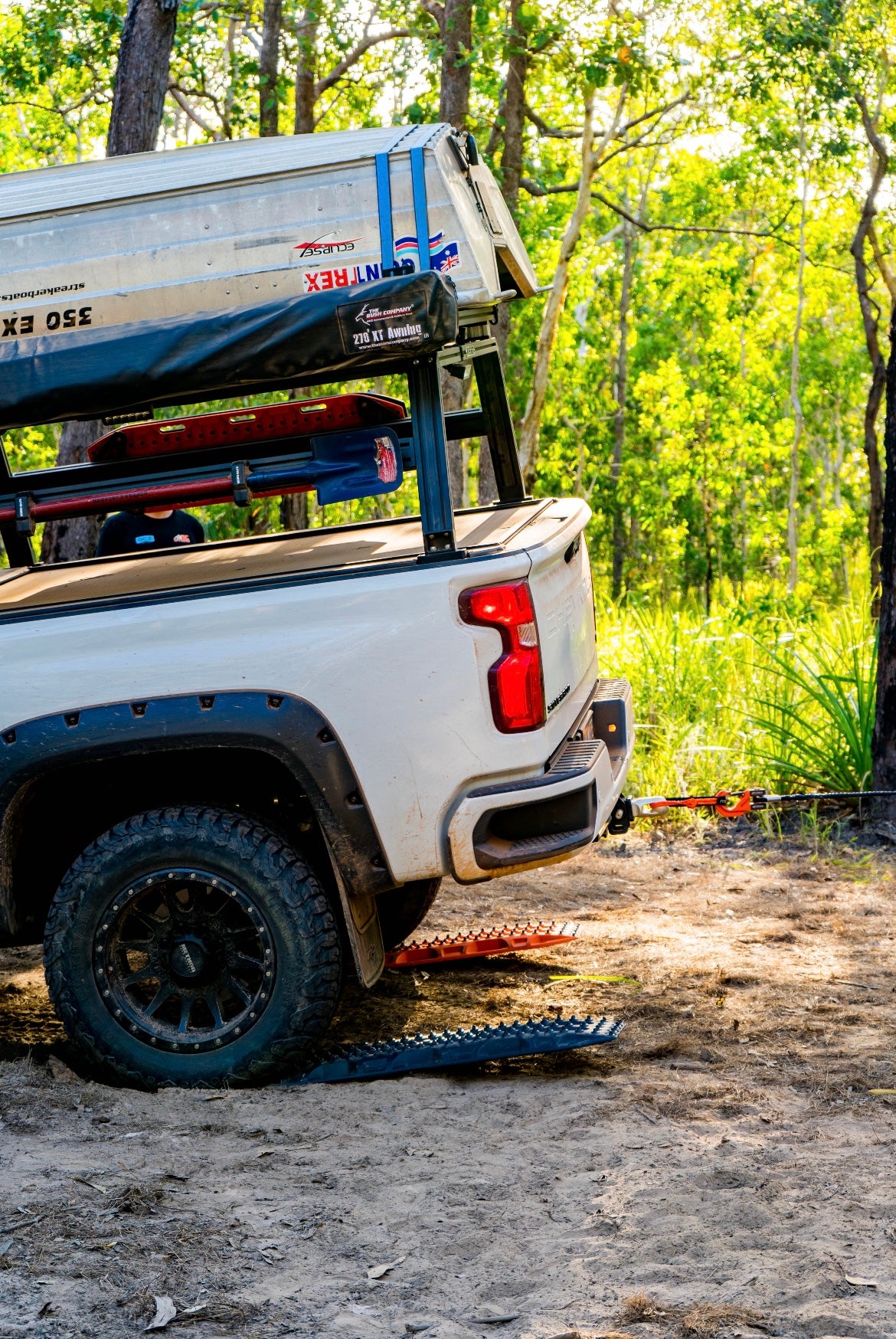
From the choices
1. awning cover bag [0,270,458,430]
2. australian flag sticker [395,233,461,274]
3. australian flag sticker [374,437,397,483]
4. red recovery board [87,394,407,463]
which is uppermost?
australian flag sticker [395,233,461,274]

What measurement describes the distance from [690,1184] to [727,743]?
5.04 m

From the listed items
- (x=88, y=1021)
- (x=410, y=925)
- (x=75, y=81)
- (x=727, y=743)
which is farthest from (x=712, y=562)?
(x=88, y=1021)

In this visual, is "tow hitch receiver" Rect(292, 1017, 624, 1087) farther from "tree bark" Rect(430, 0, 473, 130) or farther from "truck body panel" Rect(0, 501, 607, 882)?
"tree bark" Rect(430, 0, 473, 130)

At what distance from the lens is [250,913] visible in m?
3.76

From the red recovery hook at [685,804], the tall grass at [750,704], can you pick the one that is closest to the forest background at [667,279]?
the tall grass at [750,704]

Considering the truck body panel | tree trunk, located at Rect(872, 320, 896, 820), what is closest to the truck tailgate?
the truck body panel

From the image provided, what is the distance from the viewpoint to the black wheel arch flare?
11.9 feet

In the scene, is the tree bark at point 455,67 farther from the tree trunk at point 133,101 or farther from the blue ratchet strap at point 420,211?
the blue ratchet strap at point 420,211

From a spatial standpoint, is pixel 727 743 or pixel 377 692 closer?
pixel 377 692

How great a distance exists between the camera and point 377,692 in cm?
361

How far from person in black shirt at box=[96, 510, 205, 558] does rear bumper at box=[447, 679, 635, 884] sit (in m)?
2.74

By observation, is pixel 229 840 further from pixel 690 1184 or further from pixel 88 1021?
pixel 690 1184

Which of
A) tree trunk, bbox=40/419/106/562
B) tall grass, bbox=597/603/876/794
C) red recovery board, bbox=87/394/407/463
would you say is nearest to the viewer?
red recovery board, bbox=87/394/407/463

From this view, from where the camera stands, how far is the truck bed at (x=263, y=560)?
12.7 feet
